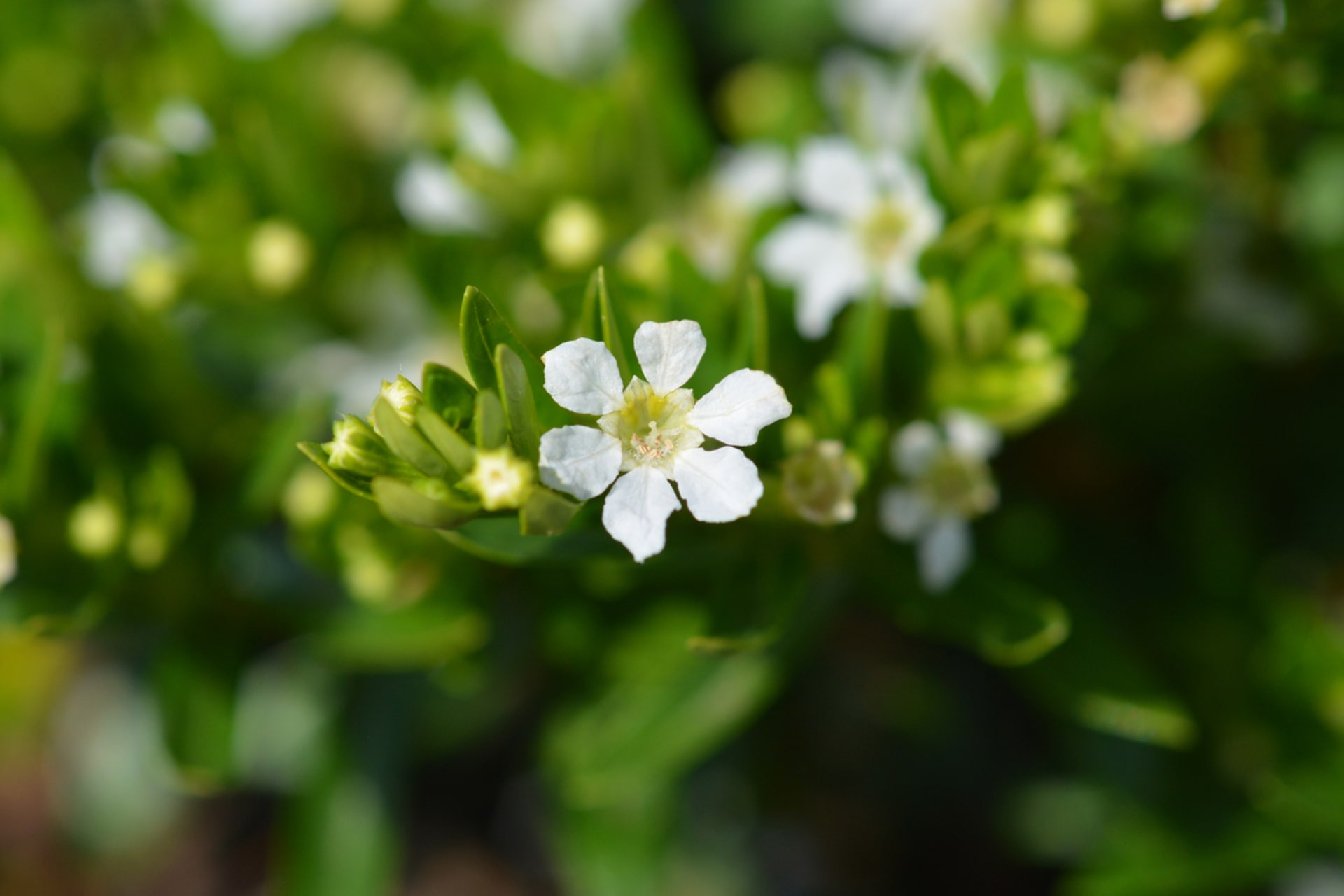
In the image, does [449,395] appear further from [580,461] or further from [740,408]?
[740,408]

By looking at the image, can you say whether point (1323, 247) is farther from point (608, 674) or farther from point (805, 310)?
point (608, 674)

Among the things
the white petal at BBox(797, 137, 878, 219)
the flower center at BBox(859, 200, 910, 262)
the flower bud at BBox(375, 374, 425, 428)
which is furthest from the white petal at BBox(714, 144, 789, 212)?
the flower bud at BBox(375, 374, 425, 428)

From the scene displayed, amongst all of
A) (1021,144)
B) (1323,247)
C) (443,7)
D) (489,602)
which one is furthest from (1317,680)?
(443,7)

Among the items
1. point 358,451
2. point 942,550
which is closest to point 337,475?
point 358,451

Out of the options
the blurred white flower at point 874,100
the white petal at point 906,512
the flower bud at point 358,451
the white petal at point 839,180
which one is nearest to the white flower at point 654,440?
the flower bud at point 358,451

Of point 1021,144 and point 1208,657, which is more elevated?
point 1021,144

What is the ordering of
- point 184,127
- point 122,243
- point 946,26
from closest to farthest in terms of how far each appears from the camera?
point 122,243, point 184,127, point 946,26
